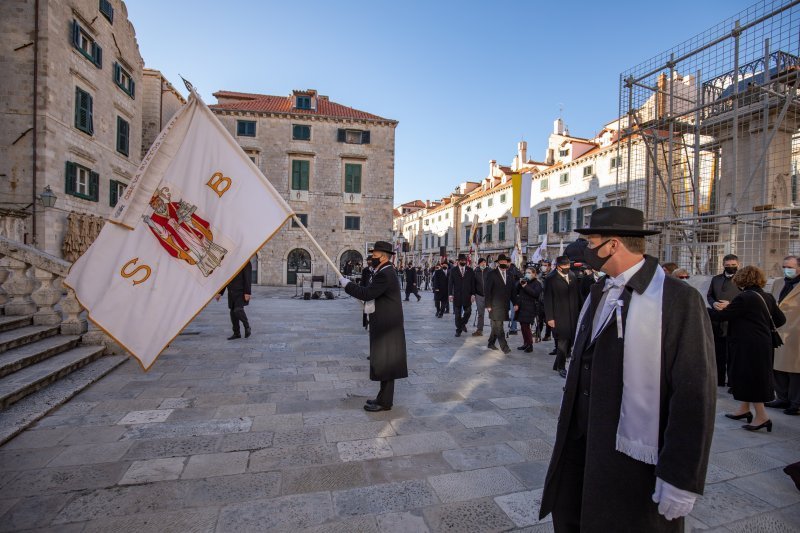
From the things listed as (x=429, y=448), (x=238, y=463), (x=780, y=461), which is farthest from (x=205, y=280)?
(x=780, y=461)

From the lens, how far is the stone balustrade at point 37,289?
6.26 m

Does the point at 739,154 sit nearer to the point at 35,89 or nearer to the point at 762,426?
the point at 762,426

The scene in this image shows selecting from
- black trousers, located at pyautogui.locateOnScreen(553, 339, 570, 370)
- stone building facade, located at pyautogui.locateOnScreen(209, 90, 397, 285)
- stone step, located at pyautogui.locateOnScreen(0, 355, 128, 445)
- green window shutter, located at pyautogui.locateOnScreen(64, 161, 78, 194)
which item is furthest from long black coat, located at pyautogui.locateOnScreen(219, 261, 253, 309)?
stone building facade, located at pyautogui.locateOnScreen(209, 90, 397, 285)

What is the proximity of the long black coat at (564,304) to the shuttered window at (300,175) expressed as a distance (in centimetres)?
2572

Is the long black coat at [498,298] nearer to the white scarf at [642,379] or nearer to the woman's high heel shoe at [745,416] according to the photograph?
the woman's high heel shoe at [745,416]

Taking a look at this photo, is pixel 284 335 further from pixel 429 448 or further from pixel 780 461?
pixel 780 461

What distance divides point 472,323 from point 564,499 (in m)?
10.9

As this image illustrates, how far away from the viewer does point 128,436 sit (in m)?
3.90

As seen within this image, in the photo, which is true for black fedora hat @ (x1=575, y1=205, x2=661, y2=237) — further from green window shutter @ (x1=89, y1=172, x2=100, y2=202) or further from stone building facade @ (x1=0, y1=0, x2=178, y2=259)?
green window shutter @ (x1=89, y1=172, x2=100, y2=202)

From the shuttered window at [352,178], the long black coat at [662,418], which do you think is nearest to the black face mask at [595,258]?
the long black coat at [662,418]

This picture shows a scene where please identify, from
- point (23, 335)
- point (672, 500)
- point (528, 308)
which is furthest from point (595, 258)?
point (23, 335)

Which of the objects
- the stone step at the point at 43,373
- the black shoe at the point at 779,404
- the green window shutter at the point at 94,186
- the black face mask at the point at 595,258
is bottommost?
the black shoe at the point at 779,404

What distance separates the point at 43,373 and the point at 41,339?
152 cm

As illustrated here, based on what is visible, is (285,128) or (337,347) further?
(285,128)
